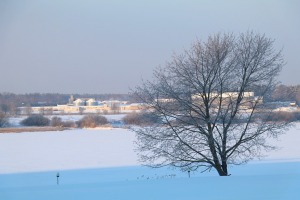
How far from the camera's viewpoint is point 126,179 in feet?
57.7

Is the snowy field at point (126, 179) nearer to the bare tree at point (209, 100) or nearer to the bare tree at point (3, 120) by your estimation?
the bare tree at point (209, 100)

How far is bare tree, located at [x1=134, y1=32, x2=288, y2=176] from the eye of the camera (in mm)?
16859

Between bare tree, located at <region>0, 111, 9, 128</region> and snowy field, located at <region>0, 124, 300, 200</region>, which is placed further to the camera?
bare tree, located at <region>0, 111, 9, 128</region>

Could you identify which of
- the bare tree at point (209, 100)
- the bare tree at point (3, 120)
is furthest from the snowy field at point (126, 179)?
the bare tree at point (3, 120)

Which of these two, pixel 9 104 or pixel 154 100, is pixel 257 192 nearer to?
pixel 154 100

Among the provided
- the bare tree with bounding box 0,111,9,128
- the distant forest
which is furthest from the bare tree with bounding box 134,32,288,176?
the bare tree with bounding box 0,111,9,128

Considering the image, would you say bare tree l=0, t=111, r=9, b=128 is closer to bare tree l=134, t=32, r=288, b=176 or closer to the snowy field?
the snowy field

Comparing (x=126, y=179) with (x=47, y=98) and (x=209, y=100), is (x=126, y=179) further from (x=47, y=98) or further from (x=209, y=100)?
(x=47, y=98)

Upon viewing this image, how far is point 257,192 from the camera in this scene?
9.32 metres

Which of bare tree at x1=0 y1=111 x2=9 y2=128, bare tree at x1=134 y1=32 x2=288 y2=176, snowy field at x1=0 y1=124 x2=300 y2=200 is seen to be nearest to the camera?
snowy field at x1=0 y1=124 x2=300 y2=200

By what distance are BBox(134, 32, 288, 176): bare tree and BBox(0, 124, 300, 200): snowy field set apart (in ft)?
4.12

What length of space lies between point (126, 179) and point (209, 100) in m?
4.46

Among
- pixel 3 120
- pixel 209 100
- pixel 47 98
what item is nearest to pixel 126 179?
pixel 209 100

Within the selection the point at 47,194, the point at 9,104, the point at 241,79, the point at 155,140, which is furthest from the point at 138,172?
the point at 9,104
